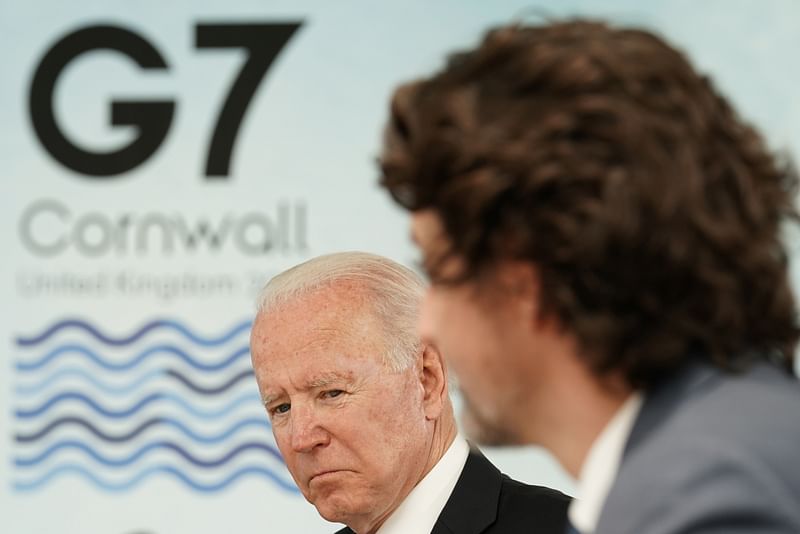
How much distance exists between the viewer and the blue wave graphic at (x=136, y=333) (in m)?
4.34

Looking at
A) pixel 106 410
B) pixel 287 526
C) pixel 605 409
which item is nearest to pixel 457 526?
pixel 605 409

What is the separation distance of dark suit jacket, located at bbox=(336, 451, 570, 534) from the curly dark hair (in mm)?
1175

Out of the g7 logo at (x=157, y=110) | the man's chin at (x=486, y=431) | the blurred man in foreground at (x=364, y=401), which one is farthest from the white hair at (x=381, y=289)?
the g7 logo at (x=157, y=110)

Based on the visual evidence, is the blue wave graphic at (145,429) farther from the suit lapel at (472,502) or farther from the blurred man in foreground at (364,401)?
the suit lapel at (472,502)

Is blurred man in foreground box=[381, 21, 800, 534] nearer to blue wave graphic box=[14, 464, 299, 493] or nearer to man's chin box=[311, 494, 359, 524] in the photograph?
man's chin box=[311, 494, 359, 524]

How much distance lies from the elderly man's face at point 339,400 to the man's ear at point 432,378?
0.06 feet

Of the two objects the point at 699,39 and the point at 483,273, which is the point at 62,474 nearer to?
the point at 699,39

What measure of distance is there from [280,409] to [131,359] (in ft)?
6.84

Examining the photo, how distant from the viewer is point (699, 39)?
4.25 meters

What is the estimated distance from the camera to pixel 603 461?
1077 mm

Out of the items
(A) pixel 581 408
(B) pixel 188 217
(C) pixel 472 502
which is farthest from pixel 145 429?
(A) pixel 581 408

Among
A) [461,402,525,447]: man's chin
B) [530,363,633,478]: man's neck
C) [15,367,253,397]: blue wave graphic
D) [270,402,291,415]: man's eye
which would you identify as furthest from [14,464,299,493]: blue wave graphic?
[530,363,633,478]: man's neck

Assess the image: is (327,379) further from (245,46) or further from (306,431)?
(245,46)

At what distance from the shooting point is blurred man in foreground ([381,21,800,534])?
100 centimetres
